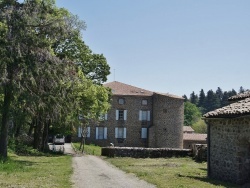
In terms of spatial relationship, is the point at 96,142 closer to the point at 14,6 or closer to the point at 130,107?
the point at 130,107

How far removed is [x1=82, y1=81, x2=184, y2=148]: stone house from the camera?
53562 millimetres

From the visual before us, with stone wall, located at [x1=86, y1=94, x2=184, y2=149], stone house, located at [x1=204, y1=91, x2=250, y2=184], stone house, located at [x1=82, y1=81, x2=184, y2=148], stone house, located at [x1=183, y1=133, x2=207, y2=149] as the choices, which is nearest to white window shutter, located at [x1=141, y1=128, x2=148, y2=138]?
stone house, located at [x1=82, y1=81, x2=184, y2=148]

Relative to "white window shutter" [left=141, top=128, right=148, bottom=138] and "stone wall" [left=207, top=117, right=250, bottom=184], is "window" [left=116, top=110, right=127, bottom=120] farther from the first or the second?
"stone wall" [left=207, top=117, right=250, bottom=184]

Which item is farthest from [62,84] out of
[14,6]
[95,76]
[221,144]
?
[95,76]

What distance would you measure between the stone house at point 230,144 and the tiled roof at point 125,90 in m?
38.8

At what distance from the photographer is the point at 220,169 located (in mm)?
15133

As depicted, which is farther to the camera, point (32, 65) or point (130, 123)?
point (130, 123)

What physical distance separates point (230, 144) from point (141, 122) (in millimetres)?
40770

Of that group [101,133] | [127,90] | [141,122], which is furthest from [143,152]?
[127,90]

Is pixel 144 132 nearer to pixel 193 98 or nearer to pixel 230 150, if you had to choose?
pixel 230 150

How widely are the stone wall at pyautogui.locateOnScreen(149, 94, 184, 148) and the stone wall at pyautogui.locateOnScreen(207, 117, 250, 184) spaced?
37557 millimetres

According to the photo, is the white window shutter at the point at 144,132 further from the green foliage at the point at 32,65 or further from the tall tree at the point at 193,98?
the tall tree at the point at 193,98

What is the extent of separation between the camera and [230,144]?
14305mm

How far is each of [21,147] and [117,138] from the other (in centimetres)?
2705
